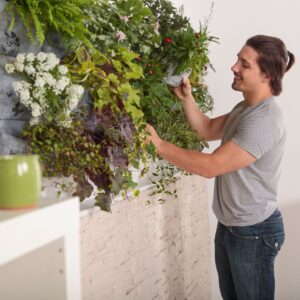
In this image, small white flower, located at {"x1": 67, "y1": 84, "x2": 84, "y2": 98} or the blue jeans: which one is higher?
small white flower, located at {"x1": 67, "y1": 84, "x2": 84, "y2": 98}

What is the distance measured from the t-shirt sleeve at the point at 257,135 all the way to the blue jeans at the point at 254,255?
0.39 m

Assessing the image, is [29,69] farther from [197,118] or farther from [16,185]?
[197,118]

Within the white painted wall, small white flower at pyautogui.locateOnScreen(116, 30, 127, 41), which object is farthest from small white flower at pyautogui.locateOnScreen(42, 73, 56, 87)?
the white painted wall

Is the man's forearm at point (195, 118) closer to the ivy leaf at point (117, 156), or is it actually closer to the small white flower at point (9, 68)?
the ivy leaf at point (117, 156)

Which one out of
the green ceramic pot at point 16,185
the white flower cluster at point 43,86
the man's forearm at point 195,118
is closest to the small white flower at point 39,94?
the white flower cluster at point 43,86

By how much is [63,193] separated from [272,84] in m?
1.15

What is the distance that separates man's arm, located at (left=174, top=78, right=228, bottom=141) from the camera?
2.24 m

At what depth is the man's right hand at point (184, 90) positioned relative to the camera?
7.21 ft

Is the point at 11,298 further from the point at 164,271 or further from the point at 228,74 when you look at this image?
the point at 228,74

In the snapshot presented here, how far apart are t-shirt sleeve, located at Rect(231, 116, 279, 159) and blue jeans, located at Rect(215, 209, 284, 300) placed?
394 mm

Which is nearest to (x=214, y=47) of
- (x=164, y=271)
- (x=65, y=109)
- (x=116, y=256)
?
(x=164, y=271)

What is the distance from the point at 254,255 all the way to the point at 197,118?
0.75 metres

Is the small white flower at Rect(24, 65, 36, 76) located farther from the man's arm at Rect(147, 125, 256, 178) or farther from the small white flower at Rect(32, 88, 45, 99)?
the man's arm at Rect(147, 125, 256, 178)

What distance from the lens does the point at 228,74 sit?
3383 mm
